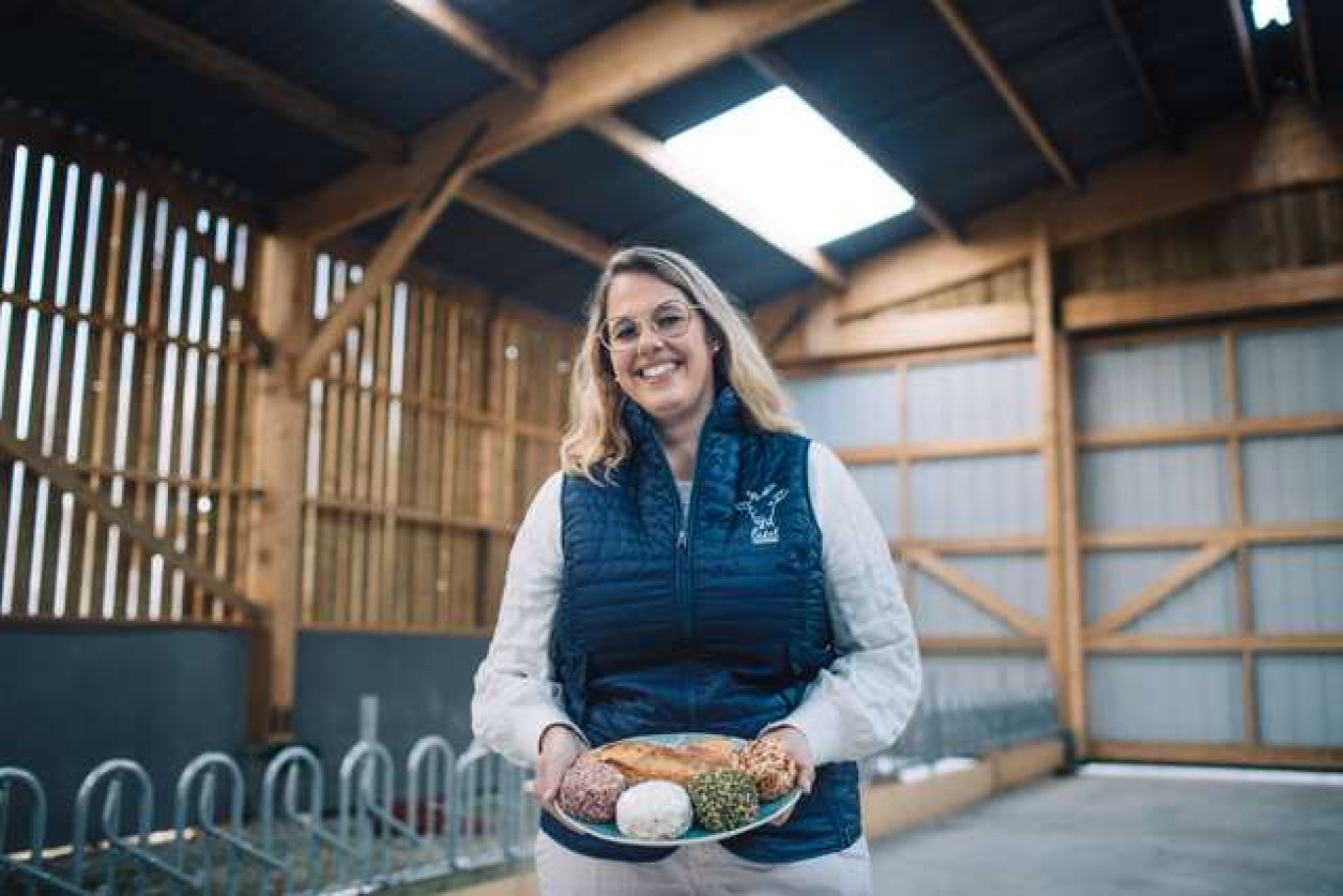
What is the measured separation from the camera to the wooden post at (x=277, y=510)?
1036cm

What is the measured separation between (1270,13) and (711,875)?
13.1m

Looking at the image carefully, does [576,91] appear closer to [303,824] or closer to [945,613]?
[303,824]

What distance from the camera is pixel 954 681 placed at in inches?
584

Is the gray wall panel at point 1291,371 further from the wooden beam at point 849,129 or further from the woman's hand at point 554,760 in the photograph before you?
the woman's hand at point 554,760

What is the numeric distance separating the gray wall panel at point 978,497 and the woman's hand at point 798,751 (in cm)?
1373

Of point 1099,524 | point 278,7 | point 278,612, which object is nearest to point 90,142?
point 278,7

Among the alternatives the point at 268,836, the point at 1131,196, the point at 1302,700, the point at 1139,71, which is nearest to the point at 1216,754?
the point at 1302,700

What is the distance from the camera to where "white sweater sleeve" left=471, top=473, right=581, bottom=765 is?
69.8 inches

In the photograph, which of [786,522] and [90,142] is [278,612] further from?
[786,522]

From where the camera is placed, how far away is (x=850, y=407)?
16.1m

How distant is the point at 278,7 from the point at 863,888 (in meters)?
8.33

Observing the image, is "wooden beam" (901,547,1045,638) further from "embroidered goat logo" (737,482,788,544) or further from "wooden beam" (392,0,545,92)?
"embroidered goat logo" (737,482,788,544)

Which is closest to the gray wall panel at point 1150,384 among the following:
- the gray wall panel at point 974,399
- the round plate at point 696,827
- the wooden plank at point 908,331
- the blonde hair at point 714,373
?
the gray wall panel at point 974,399

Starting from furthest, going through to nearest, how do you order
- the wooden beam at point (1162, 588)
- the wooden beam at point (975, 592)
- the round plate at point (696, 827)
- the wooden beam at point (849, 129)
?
the wooden beam at point (975, 592) → the wooden beam at point (1162, 588) → the wooden beam at point (849, 129) → the round plate at point (696, 827)
